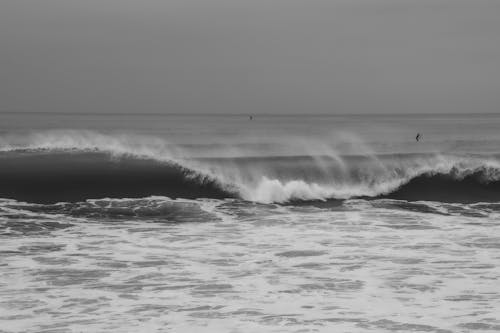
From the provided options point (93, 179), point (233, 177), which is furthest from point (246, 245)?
point (93, 179)

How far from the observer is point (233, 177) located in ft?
77.0

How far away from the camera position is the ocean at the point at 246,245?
8.76 m

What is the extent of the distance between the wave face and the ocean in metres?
0.09

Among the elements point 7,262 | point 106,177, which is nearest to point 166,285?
point 7,262

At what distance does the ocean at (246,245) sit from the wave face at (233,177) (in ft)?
0.29

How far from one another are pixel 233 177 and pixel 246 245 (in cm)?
1012

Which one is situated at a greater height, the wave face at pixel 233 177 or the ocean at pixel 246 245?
the wave face at pixel 233 177

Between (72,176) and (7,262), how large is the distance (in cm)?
1243

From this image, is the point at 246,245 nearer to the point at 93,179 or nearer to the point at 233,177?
the point at 233,177

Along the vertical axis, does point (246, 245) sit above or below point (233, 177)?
below

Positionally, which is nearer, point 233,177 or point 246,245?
point 246,245

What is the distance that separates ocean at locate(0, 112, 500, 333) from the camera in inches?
345

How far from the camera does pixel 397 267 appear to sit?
37.6 ft

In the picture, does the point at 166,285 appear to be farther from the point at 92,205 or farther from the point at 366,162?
the point at 366,162
